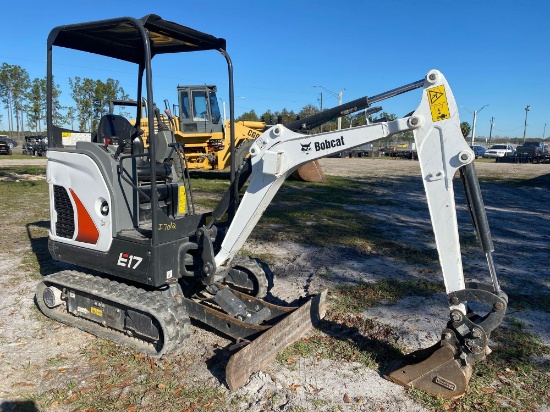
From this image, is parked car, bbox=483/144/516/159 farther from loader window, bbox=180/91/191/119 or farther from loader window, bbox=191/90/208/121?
loader window, bbox=180/91/191/119

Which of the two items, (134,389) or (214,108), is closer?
(134,389)

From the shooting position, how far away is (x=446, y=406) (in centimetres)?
341

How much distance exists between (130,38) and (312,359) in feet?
12.2

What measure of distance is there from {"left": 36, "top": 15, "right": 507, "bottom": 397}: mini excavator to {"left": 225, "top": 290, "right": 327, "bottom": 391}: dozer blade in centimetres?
1

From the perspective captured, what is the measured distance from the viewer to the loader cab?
17188 mm

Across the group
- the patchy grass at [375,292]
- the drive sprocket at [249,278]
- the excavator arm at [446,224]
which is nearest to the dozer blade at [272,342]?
the patchy grass at [375,292]

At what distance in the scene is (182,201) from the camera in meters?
4.91

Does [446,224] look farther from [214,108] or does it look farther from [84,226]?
[214,108]

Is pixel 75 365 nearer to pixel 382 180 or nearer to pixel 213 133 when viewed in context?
pixel 213 133

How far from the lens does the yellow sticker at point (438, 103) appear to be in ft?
11.0

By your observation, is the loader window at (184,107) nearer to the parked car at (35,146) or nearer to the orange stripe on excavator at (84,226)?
the orange stripe on excavator at (84,226)

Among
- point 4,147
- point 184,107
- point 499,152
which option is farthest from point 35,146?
point 499,152

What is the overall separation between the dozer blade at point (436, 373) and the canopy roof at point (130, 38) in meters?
3.44

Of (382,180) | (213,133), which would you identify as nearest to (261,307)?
(213,133)
